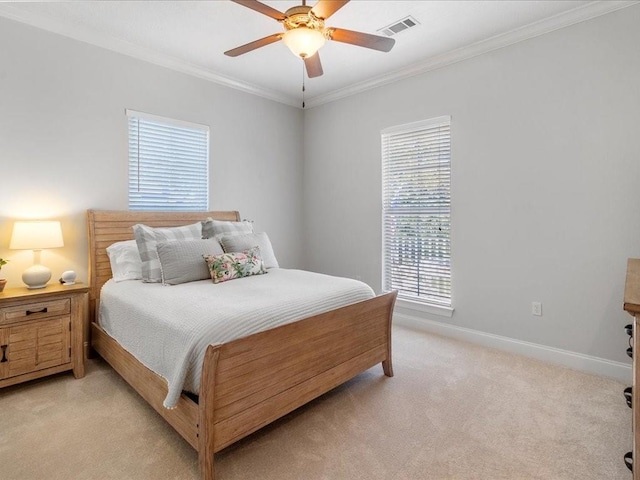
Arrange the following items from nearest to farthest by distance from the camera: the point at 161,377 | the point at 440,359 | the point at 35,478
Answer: the point at 35,478 < the point at 161,377 < the point at 440,359

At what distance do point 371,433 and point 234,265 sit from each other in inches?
62.6

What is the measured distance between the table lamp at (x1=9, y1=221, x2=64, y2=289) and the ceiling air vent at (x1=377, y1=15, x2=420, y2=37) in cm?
307

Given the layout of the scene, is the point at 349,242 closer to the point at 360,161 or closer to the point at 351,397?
the point at 360,161

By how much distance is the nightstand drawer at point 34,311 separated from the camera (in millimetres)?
2293

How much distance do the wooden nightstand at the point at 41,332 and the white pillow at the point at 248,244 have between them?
1.11m

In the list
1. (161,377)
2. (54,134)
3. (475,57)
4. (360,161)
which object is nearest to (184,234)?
(54,134)

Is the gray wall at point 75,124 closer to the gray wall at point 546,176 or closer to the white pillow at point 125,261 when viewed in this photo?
the white pillow at point 125,261

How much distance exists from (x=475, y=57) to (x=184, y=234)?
3.18 m

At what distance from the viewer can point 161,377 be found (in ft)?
6.13

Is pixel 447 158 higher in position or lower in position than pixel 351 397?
higher

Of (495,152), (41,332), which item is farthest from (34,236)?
(495,152)

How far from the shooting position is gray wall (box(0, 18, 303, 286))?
2.66 meters

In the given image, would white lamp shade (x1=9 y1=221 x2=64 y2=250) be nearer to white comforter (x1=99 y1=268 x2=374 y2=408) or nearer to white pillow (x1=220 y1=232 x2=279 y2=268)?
white comforter (x1=99 y1=268 x2=374 y2=408)

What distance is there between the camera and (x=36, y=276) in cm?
253
